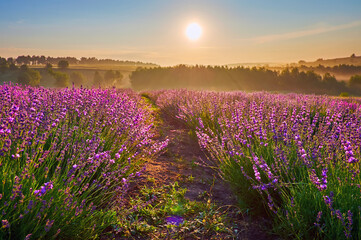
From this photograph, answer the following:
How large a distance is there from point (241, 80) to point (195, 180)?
4527cm

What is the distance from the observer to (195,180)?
3.98m

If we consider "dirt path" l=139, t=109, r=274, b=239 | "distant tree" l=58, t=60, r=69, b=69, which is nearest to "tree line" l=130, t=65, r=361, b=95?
"distant tree" l=58, t=60, r=69, b=69

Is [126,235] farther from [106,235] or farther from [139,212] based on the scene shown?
[139,212]

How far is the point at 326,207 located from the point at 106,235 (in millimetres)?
1839

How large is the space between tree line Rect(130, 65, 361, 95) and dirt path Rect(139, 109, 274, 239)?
35291 mm

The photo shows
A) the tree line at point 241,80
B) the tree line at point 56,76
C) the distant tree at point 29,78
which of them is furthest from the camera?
the tree line at point 56,76

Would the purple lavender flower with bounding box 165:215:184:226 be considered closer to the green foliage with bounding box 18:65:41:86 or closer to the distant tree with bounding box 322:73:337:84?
the distant tree with bounding box 322:73:337:84

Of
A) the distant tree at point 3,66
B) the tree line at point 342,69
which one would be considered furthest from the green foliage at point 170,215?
the distant tree at point 3,66

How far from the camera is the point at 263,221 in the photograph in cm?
282

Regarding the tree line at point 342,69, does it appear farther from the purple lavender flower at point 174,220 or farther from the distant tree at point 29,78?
the purple lavender flower at point 174,220

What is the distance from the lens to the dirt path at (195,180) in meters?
2.74

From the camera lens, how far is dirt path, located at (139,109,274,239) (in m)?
2.74

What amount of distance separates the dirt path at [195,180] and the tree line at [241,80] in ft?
116

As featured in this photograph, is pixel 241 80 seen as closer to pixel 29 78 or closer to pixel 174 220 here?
pixel 29 78
